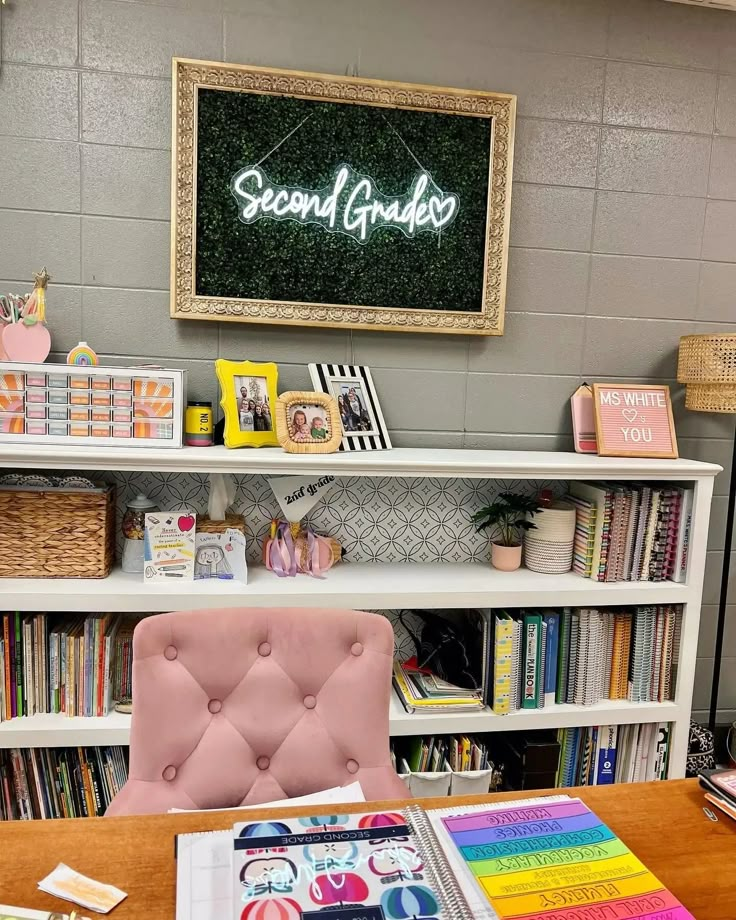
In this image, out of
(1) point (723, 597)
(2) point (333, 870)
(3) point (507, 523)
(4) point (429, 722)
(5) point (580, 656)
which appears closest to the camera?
(2) point (333, 870)

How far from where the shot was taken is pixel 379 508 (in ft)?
7.95

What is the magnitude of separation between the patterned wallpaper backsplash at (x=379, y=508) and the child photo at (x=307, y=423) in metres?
0.29

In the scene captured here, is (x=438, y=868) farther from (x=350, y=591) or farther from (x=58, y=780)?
(x=58, y=780)

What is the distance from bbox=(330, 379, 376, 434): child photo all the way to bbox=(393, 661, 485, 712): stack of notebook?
800 mm

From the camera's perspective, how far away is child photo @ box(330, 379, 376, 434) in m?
2.23

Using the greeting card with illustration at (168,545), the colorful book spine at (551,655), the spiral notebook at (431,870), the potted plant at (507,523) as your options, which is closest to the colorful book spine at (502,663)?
the colorful book spine at (551,655)

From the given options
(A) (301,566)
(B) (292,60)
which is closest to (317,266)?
(B) (292,60)

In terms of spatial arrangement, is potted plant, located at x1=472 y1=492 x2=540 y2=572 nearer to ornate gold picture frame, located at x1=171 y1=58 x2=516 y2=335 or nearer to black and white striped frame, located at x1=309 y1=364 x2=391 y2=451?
black and white striped frame, located at x1=309 y1=364 x2=391 y2=451

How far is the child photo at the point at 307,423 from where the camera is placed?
210cm

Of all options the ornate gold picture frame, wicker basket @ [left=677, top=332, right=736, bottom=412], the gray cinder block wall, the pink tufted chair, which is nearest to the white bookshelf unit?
wicker basket @ [left=677, top=332, right=736, bottom=412]

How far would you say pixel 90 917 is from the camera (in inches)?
33.9

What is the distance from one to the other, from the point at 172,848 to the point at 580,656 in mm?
1548

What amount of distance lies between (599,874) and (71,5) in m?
2.49

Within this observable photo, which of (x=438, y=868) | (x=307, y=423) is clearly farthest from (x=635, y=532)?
(x=438, y=868)
